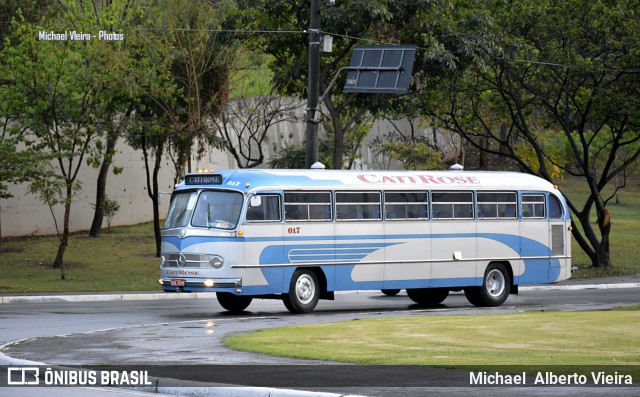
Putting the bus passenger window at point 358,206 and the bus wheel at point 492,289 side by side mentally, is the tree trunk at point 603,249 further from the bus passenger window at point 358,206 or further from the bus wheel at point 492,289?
the bus passenger window at point 358,206

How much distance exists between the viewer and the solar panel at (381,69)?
30.9 metres

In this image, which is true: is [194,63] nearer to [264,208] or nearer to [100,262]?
[100,262]

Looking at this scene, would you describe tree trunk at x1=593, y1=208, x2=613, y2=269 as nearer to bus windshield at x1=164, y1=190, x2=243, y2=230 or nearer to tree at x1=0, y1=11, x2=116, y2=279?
tree at x1=0, y1=11, x2=116, y2=279

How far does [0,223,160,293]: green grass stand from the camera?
3269 cm

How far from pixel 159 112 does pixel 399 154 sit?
22.4m

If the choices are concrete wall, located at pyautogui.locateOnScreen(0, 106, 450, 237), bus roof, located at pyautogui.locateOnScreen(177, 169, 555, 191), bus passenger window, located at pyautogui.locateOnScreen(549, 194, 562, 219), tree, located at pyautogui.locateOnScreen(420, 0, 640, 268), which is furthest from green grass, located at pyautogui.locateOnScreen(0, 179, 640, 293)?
bus passenger window, located at pyautogui.locateOnScreen(549, 194, 562, 219)

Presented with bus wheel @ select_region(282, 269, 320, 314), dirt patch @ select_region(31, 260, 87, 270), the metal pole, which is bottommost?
bus wheel @ select_region(282, 269, 320, 314)

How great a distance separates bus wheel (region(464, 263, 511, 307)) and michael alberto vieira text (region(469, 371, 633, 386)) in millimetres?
15141

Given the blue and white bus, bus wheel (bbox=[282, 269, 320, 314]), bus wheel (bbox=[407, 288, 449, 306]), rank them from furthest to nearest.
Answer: bus wheel (bbox=[407, 288, 449, 306]) < bus wheel (bbox=[282, 269, 320, 314]) < the blue and white bus

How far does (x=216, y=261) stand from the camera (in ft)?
74.8

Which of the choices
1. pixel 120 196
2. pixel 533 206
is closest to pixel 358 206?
pixel 533 206

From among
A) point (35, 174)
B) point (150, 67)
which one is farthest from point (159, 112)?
point (35, 174)

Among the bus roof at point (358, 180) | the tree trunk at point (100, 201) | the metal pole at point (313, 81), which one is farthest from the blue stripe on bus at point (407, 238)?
the tree trunk at point (100, 201)

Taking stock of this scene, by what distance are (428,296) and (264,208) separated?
5.89m
